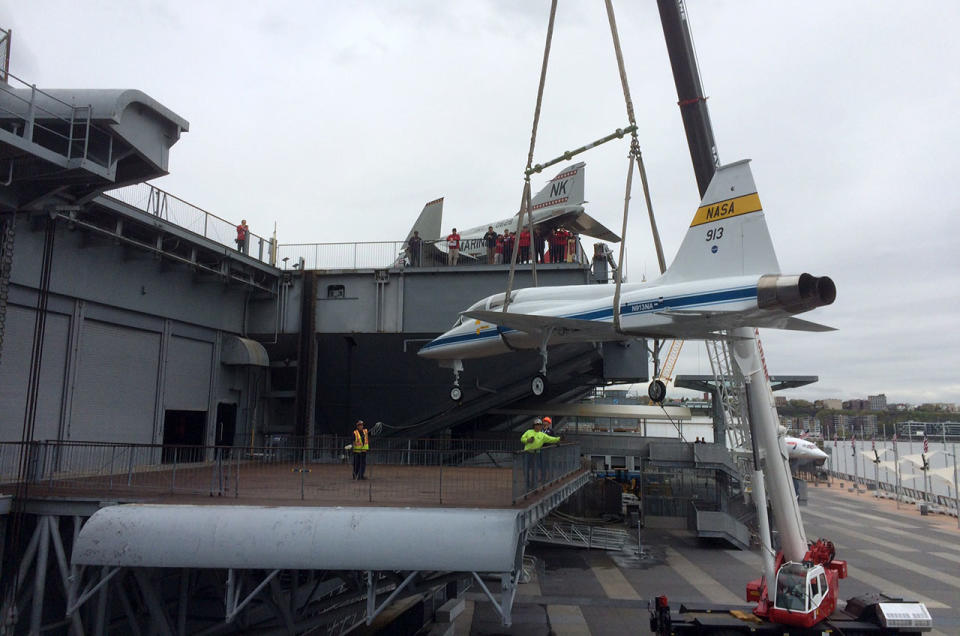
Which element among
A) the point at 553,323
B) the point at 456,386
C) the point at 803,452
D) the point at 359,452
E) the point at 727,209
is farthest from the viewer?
the point at 803,452

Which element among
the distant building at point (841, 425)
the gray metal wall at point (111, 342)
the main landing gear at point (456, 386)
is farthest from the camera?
the distant building at point (841, 425)

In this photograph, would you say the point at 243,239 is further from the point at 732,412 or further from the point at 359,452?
the point at 732,412

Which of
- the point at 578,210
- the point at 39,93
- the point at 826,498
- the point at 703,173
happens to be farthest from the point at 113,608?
the point at 826,498

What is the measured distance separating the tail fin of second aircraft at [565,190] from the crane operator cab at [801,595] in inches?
786

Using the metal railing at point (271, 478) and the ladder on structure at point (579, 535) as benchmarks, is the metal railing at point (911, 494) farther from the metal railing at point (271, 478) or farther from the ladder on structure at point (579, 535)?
the metal railing at point (271, 478)

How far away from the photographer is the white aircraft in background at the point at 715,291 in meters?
12.6

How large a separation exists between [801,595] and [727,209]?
8.16m

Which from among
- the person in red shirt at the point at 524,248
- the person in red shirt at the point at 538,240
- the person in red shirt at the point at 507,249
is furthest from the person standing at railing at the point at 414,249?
the person in red shirt at the point at 538,240

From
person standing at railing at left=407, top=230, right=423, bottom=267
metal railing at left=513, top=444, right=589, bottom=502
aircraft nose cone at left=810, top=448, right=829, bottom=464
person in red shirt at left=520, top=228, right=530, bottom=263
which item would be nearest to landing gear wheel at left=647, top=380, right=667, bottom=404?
metal railing at left=513, top=444, right=589, bottom=502

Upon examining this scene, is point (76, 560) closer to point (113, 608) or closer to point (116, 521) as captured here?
point (116, 521)

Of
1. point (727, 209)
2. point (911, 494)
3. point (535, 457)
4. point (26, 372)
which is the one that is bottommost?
point (911, 494)

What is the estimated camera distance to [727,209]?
13766 mm

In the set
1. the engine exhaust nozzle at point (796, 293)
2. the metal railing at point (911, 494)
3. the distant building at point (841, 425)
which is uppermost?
the engine exhaust nozzle at point (796, 293)

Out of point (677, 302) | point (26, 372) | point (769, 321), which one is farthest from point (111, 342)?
point (769, 321)
